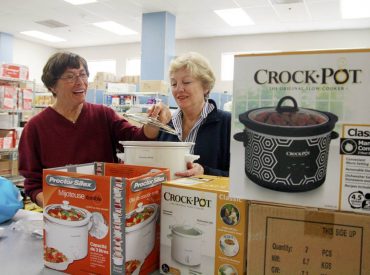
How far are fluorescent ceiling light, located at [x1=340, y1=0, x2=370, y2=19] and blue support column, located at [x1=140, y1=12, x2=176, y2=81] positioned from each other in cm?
343

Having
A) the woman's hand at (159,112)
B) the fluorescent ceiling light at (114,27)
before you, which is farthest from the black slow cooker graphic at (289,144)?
the fluorescent ceiling light at (114,27)

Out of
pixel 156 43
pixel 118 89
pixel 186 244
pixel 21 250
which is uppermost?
pixel 156 43

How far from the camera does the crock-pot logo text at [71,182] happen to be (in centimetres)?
90

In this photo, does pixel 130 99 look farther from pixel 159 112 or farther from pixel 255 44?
pixel 159 112

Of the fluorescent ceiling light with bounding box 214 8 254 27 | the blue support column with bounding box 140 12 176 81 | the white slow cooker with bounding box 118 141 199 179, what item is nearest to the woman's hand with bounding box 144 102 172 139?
the white slow cooker with bounding box 118 141 199 179

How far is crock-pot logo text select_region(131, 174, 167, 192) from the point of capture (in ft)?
2.88

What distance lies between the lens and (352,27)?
793cm

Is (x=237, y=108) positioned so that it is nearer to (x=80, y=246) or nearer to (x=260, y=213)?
(x=260, y=213)

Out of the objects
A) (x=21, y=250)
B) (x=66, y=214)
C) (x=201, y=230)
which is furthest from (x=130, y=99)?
(x=201, y=230)

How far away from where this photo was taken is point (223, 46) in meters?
9.44

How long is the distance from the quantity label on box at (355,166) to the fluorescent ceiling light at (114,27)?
8.40m

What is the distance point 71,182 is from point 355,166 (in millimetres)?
692

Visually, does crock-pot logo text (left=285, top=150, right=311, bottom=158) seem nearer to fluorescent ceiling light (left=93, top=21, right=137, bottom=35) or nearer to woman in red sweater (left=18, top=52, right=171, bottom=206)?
woman in red sweater (left=18, top=52, right=171, bottom=206)

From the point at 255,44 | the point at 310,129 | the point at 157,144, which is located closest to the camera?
the point at 310,129
